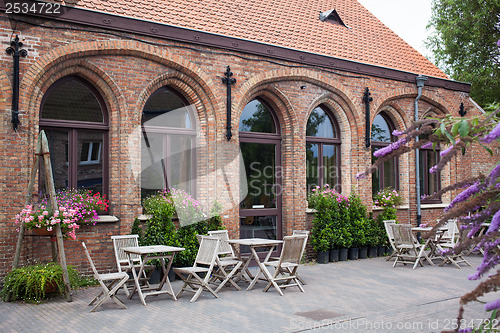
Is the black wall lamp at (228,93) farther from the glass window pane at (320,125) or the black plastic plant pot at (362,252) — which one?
the black plastic plant pot at (362,252)

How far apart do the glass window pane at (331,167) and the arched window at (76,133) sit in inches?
235

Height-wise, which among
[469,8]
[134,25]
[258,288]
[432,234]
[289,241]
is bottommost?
[258,288]

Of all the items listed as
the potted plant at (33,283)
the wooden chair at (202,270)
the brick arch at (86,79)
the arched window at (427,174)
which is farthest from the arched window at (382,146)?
the potted plant at (33,283)

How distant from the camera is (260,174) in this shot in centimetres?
1211

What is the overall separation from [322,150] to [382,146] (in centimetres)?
229

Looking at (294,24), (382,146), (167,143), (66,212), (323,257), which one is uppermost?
(294,24)

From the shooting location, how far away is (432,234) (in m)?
2.27

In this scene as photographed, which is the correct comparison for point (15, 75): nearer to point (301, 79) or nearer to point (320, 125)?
point (301, 79)

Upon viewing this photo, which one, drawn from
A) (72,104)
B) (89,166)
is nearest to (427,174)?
(89,166)

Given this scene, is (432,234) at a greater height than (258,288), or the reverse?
(432,234)

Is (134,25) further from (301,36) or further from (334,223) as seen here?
(334,223)

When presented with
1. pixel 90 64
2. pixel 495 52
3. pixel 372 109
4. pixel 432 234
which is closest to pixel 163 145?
pixel 90 64

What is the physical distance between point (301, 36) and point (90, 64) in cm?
621

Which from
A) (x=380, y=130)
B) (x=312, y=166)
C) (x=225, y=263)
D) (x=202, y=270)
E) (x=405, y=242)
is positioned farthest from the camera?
(x=380, y=130)
